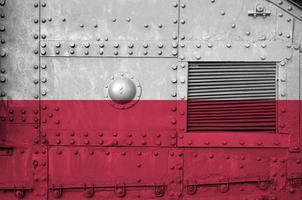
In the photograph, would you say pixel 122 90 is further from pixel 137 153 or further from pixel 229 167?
pixel 229 167

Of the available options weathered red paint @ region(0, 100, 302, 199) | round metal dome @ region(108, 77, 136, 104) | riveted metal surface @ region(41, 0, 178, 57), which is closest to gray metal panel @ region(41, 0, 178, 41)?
riveted metal surface @ region(41, 0, 178, 57)

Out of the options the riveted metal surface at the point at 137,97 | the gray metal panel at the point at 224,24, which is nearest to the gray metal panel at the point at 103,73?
the riveted metal surface at the point at 137,97

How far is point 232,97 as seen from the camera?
3.32 metres

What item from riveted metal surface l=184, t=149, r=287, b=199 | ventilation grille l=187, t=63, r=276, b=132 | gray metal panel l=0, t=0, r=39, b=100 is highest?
gray metal panel l=0, t=0, r=39, b=100

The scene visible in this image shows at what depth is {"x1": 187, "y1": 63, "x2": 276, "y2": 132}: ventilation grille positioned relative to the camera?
10.9 ft

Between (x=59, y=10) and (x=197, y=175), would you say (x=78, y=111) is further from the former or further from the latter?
(x=197, y=175)

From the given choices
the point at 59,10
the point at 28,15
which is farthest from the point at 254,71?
the point at 28,15

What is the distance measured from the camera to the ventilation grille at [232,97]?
3309 millimetres

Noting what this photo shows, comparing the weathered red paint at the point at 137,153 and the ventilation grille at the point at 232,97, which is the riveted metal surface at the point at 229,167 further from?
the ventilation grille at the point at 232,97

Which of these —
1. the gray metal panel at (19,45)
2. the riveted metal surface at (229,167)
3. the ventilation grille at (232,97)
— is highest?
the gray metal panel at (19,45)

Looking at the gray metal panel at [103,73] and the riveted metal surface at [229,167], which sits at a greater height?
the gray metal panel at [103,73]

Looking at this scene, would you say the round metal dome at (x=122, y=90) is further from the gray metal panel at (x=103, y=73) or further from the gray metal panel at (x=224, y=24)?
the gray metal panel at (x=224, y=24)

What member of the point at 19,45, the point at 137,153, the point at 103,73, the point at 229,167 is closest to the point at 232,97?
the point at 229,167

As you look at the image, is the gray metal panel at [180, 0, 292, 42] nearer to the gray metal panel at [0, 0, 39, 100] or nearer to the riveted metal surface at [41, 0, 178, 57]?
the riveted metal surface at [41, 0, 178, 57]
